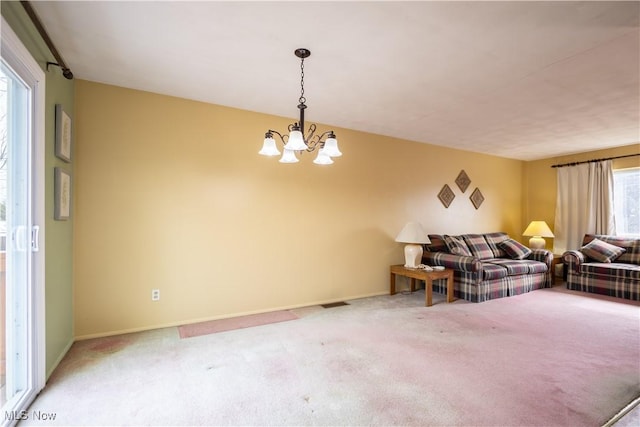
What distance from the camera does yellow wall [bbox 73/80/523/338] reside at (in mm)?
2871

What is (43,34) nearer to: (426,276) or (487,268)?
(426,276)

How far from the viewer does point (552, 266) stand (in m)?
5.08

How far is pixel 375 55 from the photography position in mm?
2365

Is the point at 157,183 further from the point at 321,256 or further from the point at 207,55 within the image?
the point at 321,256

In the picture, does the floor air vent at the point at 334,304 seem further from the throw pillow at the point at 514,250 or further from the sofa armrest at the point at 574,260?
the sofa armrest at the point at 574,260

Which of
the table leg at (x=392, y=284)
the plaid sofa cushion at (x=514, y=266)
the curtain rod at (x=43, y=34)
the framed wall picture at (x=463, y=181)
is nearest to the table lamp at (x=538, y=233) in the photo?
the plaid sofa cushion at (x=514, y=266)

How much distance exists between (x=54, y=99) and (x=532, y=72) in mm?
3843

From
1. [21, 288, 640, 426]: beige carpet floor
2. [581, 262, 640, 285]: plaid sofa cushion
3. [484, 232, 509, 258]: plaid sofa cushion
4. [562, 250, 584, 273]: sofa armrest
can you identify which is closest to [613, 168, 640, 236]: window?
[581, 262, 640, 285]: plaid sofa cushion

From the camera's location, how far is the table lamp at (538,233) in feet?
18.5

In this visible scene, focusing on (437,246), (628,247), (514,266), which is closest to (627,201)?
(628,247)

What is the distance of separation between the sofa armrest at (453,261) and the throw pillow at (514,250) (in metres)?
1.54

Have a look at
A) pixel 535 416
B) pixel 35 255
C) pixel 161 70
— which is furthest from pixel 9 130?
pixel 535 416

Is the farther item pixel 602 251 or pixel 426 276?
pixel 602 251

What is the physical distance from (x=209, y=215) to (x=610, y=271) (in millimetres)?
5533
